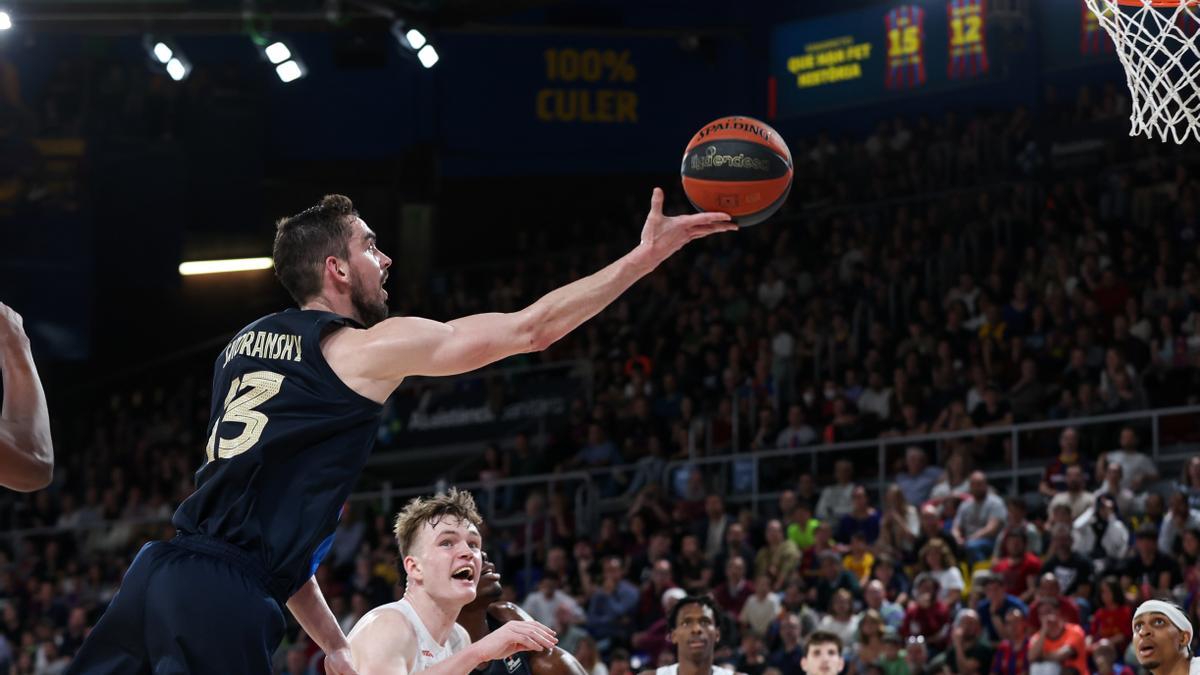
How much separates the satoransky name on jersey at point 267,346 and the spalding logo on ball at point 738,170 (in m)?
1.38

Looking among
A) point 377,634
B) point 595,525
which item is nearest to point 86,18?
point 595,525

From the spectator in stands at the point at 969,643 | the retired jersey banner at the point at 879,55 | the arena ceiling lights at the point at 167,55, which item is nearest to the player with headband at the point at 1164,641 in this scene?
the spectator in stands at the point at 969,643

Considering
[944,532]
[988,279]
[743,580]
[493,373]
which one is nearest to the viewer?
[944,532]

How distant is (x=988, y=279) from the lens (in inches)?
608

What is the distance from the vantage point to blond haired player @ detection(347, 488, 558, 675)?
212 inches

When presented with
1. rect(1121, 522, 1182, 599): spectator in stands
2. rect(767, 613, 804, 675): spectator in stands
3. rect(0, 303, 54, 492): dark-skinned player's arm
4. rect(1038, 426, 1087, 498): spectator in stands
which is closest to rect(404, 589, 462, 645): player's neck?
rect(0, 303, 54, 492): dark-skinned player's arm

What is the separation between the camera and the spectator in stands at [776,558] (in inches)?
492

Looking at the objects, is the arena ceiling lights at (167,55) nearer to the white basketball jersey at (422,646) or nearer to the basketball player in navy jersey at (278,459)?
the white basketball jersey at (422,646)

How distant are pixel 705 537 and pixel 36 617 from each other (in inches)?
278

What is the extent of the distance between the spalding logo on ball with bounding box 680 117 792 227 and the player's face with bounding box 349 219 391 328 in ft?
3.57

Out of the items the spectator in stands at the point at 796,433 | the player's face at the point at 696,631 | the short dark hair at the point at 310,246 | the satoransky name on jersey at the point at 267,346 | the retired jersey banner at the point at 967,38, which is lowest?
the player's face at the point at 696,631

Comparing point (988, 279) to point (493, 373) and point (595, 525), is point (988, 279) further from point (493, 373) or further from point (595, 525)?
point (493, 373)

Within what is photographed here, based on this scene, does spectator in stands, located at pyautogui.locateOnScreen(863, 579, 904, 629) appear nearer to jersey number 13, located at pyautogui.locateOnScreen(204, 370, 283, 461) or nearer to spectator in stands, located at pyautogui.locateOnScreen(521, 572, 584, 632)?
spectator in stands, located at pyautogui.locateOnScreen(521, 572, 584, 632)

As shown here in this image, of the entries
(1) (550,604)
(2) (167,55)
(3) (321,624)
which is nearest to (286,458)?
(3) (321,624)
